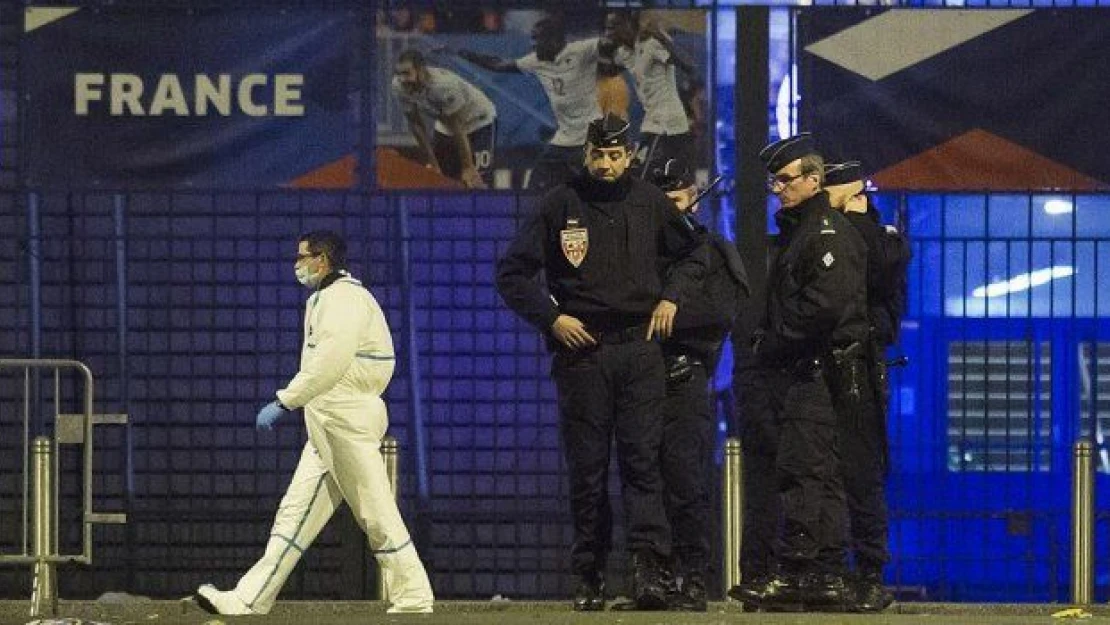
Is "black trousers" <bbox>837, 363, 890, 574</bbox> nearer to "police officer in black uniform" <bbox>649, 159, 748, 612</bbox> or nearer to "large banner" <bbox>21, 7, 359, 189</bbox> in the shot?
"police officer in black uniform" <bbox>649, 159, 748, 612</bbox>

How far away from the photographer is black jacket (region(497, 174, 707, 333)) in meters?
10.9

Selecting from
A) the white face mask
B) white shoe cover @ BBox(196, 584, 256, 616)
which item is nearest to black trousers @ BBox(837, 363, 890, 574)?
the white face mask

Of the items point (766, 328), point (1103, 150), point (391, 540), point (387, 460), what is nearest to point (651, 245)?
point (766, 328)

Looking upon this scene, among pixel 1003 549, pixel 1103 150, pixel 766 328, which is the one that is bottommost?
pixel 1003 549

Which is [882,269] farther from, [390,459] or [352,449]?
[390,459]

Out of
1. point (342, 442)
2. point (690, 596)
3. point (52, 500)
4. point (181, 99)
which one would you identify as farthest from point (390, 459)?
point (690, 596)

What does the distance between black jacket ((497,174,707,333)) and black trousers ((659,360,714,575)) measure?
430 mm

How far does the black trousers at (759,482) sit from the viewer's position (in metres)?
11.6

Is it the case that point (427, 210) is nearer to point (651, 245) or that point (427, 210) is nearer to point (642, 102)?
point (642, 102)

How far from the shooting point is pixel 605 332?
431 inches

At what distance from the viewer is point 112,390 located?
14.6 meters

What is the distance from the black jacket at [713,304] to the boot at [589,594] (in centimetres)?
102

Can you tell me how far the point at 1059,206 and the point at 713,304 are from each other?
12.2ft

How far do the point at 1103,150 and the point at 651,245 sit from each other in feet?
13.9
